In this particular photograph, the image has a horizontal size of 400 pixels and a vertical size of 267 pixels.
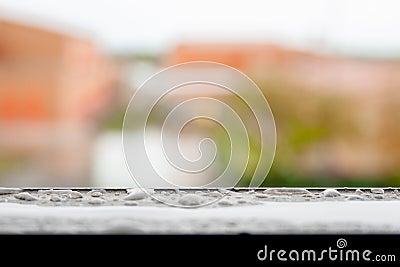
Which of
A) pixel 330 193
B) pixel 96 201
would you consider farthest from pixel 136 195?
pixel 330 193

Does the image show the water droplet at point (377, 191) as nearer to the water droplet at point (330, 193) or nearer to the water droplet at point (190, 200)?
the water droplet at point (330, 193)

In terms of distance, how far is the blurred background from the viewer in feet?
5.03

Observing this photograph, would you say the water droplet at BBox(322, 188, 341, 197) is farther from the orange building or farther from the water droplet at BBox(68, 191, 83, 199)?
the orange building

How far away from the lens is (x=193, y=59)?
1.69 m

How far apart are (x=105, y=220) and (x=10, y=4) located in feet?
5.51

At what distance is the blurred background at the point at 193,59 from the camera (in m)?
1.53

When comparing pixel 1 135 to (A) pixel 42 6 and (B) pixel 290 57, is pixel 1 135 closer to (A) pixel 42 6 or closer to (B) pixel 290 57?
(A) pixel 42 6

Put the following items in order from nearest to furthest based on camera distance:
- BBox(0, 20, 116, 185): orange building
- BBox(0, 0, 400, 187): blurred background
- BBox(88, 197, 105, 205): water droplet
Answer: BBox(88, 197, 105, 205): water droplet, BBox(0, 0, 400, 187): blurred background, BBox(0, 20, 116, 185): orange building

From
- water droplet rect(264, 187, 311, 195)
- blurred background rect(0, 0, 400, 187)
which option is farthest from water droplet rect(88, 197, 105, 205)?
blurred background rect(0, 0, 400, 187)

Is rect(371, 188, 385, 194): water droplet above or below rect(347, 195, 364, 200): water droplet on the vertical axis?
above

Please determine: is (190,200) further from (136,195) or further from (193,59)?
(193,59)

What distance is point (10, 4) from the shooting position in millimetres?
1891

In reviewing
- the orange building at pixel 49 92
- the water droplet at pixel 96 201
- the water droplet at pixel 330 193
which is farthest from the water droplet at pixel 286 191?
the orange building at pixel 49 92
